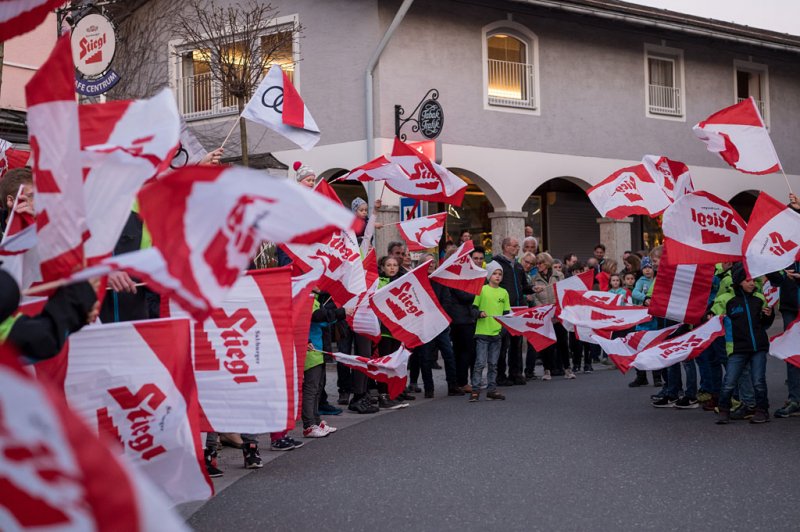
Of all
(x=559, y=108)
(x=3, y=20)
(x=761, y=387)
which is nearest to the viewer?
(x=3, y=20)

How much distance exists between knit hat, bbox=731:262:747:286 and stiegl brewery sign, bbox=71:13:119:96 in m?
8.21

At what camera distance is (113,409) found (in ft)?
15.3

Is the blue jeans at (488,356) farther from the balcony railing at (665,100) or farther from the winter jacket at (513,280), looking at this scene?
the balcony railing at (665,100)

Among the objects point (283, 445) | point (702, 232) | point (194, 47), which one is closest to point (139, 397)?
Answer: point (283, 445)

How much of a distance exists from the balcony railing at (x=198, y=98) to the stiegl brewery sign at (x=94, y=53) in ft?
25.9

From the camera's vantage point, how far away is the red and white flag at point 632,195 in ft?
40.1

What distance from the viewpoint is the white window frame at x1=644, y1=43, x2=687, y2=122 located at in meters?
25.7

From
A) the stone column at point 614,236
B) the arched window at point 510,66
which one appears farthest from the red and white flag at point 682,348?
the stone column at point 614,236

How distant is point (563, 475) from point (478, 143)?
606 inches

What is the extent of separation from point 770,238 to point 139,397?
249 inches

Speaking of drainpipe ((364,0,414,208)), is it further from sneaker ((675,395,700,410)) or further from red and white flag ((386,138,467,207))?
sneaker ((675,395,700,410))

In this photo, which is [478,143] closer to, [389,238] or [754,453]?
[389,238]

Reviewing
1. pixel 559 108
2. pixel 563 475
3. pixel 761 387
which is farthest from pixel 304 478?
pixel 559 108

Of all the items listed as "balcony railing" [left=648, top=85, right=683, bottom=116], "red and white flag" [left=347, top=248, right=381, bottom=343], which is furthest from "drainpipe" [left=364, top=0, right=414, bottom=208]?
"red and white flag" [left=347, top=248, right=381, bottom=343]
